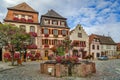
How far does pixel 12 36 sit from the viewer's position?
952 inches

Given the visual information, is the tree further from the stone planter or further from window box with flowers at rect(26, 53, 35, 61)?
window box with flowers at rect(26, 53, 35, 61)

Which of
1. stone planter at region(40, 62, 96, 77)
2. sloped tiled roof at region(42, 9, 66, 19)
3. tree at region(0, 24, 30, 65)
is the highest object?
sloped tiled roof at region(42, 9, 66, 19)

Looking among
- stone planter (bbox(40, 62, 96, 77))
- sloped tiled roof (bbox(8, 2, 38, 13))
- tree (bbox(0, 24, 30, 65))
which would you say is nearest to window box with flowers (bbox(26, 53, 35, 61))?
sloped tiled roof (bbox(8, 2, 38, 13))

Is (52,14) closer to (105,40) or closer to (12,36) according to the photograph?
(12,36)

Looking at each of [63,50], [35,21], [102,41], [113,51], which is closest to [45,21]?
[35,21]

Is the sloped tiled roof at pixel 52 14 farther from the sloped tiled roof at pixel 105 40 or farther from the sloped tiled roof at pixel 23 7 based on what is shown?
the sloped tiled roof at pixel 105 40

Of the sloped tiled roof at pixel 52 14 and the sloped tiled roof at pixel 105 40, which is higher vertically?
the sloped tiled roof at pixel 52 14

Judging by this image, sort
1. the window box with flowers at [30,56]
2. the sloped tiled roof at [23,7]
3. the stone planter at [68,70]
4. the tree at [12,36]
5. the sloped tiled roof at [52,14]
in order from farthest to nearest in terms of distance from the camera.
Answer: the sloped tiled roof at [52,14] → the sloped tiled roof at [23,7] → the window box with flowers at [30,56] → the tree at [12,36] → the stone planter at [68,70]

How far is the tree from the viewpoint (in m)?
23.2

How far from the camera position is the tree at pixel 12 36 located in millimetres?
23236

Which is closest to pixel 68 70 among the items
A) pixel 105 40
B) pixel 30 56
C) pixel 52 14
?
pixel 30 56

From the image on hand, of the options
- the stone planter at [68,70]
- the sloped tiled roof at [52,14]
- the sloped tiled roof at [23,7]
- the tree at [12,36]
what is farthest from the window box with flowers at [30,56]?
the stone planter at [68,70]

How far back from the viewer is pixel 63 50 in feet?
111

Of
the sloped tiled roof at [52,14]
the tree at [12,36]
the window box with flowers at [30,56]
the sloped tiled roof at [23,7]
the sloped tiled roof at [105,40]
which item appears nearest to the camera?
the tree at [12,36]
